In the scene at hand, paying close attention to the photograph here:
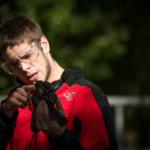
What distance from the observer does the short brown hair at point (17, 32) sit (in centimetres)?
239

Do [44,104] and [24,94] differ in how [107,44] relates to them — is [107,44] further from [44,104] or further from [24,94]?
[44,104]

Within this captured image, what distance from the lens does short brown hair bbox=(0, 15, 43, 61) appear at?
2394 millimetres

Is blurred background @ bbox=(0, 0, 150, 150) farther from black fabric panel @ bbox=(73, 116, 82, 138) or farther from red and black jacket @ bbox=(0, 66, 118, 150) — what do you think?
black fabric panel @ bbox=(73, 116, 82, 138)

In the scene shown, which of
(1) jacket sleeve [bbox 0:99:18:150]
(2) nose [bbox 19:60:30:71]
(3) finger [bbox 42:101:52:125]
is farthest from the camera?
(2) nose [bbox 19:60:30:71]

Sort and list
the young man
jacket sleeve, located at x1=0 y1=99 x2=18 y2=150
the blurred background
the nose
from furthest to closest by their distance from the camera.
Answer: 1. the blurred background
2. the nose
3. jacket sleeve, located at x1=0 y1=99 x2=18 y2=150
4. the young man

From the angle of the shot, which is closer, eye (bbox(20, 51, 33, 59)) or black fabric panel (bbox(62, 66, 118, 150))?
black fabric panel (bbox(62, 66, 118, 150))

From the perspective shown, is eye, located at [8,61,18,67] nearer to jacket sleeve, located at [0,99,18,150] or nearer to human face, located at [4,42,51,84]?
human face, located at [4,42,51,84]

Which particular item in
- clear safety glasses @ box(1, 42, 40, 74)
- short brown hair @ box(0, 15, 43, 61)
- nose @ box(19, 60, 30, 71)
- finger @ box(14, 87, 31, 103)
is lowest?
finger @ box(14, 87, 31, 103)

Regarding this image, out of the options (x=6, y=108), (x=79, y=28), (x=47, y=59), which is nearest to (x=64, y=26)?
(x=79, y=28)

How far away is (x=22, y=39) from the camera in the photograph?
239 cm

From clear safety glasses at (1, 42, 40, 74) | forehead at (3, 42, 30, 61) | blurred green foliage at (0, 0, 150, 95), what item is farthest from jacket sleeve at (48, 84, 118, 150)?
blurred green foliage at (0, 0, 150, 95)

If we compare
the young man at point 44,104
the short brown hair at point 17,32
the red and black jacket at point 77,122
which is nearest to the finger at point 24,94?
the young man at point 44,104

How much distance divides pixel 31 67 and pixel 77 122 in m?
0.73

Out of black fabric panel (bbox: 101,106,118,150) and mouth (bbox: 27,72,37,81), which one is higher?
mouth (bbox: 27,72,37,81)
